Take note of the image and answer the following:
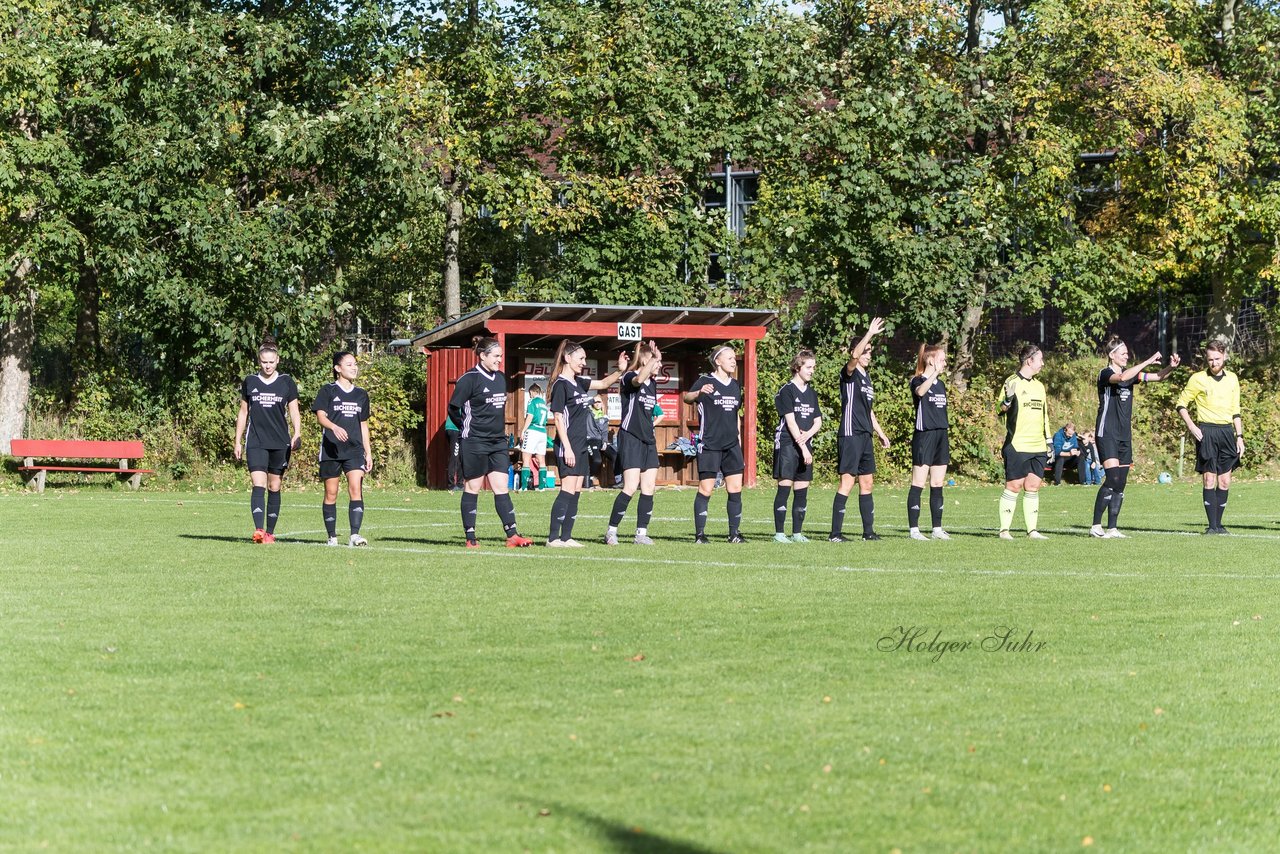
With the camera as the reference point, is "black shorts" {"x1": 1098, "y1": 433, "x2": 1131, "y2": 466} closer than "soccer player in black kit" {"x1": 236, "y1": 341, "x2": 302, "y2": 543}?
No

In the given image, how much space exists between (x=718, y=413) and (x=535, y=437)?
12.6 m

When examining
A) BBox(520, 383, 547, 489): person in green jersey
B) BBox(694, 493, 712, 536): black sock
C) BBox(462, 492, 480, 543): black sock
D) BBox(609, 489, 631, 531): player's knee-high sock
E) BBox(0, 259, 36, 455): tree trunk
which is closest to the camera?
BBox(462, 492, 480, 543): black sock

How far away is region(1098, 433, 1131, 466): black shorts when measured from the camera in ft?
58.6

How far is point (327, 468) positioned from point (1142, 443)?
76.1 feet

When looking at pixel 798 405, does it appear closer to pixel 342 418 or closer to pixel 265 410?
pixel 342 418

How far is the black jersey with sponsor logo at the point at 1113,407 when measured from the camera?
17.9 m

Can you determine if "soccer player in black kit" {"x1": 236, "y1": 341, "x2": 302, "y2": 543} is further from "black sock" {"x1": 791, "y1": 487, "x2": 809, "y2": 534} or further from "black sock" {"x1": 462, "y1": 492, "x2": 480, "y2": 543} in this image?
"black sock" {"x1": 791, "y1": 487, "x2": 809, "y2": 534}

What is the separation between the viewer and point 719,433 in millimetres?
16562

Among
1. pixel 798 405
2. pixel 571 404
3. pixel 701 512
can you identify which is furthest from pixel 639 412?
pixel 798 405

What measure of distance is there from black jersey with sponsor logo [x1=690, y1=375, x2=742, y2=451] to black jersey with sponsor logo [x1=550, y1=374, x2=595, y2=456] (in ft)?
4.17

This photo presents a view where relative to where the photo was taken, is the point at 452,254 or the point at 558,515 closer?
the point at 558,515

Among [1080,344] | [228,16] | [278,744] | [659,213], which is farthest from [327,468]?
[1080,344]

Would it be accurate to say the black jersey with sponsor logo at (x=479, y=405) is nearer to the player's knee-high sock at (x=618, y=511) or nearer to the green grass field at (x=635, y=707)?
the player's knee-high sock at (x=618, y=511)

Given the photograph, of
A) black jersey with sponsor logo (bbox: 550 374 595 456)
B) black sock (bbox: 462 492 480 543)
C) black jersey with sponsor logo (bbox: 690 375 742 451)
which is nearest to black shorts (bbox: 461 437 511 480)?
black sock (bbox: 462 492 480 543)
